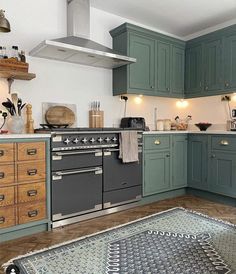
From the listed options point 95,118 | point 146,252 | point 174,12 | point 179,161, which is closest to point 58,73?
point 95,118

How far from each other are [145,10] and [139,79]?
37.8 inches

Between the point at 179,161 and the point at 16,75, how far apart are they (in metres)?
2.56

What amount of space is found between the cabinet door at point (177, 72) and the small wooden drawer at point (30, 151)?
2409 millimetres

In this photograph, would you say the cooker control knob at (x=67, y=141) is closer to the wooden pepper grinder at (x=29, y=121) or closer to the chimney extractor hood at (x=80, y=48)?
the wooden pepper grinder at (x=29, y=121)

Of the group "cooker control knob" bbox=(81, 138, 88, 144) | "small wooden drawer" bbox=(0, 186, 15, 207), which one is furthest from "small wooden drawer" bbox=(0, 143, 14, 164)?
"cooker control knob" bbox=(81, 138, 88, 144)

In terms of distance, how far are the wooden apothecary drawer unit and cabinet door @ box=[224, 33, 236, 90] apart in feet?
8.74

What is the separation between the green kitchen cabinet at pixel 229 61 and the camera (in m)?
3.44

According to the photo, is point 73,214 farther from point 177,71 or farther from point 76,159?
point 177,71

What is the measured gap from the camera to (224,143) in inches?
130

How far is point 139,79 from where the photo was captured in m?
3.48

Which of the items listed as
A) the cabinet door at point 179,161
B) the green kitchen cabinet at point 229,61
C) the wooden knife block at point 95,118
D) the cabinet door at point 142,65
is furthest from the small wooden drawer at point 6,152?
the green kitchen cabinet at point 229,61

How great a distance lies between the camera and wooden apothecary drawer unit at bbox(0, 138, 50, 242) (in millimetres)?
2189

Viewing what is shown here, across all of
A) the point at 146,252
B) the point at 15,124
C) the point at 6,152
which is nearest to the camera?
the point at 146,252

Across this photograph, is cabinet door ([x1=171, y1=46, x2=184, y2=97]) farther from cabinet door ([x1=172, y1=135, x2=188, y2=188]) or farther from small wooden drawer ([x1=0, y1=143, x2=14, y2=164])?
small wooden drawer ([x1=0, y1=143, x2=14, y2=164])
